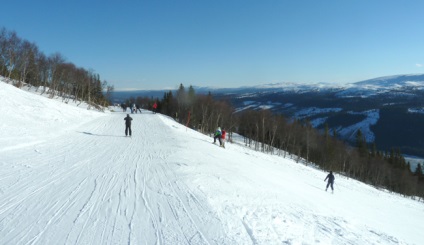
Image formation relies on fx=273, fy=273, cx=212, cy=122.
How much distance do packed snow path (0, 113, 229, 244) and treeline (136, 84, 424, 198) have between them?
53638 millimetres

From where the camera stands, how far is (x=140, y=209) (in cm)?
693

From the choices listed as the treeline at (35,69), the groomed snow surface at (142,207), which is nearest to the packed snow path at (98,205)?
the groomed snow surface at (142,207)

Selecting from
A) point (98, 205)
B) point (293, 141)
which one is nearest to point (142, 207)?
point (98, 205)

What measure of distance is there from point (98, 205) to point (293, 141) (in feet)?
249

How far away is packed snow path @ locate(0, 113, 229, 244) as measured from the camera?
5527 millimetres

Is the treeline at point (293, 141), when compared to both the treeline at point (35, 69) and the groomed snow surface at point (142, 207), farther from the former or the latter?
the groomed snow surface at point (142, 207)

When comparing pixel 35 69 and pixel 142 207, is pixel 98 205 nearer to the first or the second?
pixel 142 207

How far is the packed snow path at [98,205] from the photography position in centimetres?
553

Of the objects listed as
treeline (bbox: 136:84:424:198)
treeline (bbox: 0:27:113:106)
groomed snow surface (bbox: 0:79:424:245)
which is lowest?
treeline (bbox: 136:84:424:198)

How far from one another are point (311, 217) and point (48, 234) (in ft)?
23.2

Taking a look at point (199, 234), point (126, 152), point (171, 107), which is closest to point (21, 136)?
point (126, 152)

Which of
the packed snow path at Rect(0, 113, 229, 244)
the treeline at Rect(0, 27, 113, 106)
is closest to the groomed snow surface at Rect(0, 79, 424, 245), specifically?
the packed snow path at Rect(0, 113, 229, 244)

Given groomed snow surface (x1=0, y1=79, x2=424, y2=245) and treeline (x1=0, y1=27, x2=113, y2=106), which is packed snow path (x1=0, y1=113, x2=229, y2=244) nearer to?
groomed snow surface (x1=0, y1=79, x2=424, y2=245)

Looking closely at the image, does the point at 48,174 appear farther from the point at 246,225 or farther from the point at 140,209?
the point at 246,225
